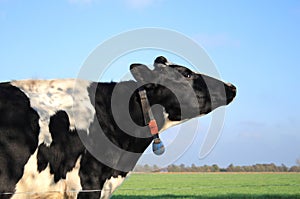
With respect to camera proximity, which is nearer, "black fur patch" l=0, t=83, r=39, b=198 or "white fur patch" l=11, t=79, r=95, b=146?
"black fur patch" l=0, t=83, r=39, b=198

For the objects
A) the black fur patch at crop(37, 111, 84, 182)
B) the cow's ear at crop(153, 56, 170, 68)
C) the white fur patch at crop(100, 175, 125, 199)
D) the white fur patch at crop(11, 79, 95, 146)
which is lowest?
the white fur patch at crop(100, 175, 125, 199)

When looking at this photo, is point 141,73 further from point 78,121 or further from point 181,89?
point 78,121

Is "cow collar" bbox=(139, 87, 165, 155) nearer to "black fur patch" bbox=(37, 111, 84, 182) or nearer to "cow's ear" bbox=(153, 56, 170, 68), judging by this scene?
"cow's ear" bbox=(153, 56, 170, 68)

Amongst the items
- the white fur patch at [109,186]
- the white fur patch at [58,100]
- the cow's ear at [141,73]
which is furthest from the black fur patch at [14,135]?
the cow's ear at [141,73]

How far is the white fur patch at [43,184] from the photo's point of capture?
4781 millimetres

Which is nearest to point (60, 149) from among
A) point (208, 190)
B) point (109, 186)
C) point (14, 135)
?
point (14, 135)

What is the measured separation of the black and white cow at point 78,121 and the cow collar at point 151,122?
104 mm

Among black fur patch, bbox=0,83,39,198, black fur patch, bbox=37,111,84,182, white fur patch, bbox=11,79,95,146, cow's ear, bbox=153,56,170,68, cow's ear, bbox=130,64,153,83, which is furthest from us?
cow's ear, bbox=153,56,170,68

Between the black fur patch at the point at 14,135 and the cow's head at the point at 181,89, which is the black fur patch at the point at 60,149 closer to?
the black fur patch at the point at 14,135

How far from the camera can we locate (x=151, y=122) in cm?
610

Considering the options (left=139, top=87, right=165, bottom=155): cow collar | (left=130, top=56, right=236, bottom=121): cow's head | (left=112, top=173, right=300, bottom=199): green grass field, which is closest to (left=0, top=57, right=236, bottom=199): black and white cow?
(left=130, top=56, right=236, bottom=121): cow's head

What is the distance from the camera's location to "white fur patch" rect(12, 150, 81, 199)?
4.78 meters

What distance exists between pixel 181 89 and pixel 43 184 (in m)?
2.37

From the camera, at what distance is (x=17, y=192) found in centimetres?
470
